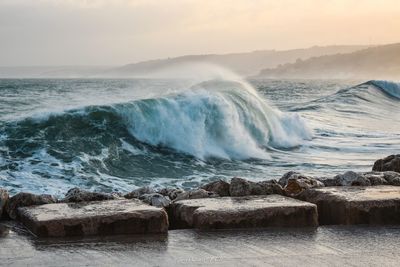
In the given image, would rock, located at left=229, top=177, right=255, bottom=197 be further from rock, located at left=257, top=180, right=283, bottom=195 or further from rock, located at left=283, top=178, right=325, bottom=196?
rock, located at left=283, top=178, right=325, bottom=196

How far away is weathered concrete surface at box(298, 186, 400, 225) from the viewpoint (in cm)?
550

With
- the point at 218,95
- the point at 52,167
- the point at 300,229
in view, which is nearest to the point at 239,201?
the point at 300,229

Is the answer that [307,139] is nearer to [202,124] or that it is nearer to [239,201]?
[202,124]

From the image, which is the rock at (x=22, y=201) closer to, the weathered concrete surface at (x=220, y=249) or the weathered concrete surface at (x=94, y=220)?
the weathered concrete surface at (x=94, y=220)

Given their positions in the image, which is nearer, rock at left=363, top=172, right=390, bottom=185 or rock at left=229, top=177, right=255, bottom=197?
rock at left=229, top=177, right=255, bottom=197

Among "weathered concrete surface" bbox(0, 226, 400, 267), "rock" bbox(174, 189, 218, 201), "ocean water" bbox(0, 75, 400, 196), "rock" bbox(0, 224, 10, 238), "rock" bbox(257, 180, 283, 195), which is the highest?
"rock" bbox(257, 180, 283, 195)

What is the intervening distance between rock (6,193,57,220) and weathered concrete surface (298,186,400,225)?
216 centimetres

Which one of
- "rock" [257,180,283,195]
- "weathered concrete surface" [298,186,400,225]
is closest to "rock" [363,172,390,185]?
"weathered concrete surface" [298,186,400,225]

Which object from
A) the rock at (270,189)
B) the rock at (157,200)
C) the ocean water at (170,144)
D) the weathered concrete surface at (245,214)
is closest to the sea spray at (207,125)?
the ocean water at (170,144)

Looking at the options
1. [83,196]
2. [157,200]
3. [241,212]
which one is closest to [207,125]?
[157,200]

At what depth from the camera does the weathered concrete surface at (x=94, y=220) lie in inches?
196

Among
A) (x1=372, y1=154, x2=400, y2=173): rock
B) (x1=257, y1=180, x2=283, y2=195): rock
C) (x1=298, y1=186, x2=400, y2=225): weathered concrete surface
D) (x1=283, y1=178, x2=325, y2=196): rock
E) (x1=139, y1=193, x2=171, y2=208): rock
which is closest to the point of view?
(x1=298, y1=186, x2=400, y2=225): weathered concrete surface

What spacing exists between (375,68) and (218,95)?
144 metres

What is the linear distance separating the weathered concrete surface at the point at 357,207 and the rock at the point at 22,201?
216 centimetres
